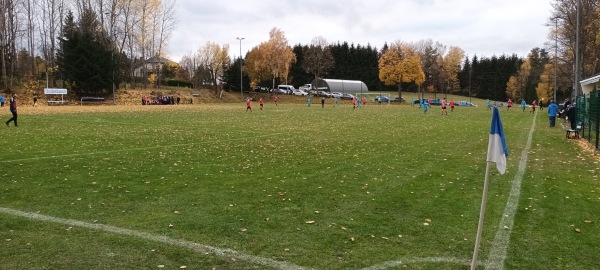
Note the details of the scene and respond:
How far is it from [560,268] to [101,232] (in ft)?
17.9

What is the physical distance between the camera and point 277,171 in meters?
10.3

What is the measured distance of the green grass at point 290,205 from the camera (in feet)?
16.4

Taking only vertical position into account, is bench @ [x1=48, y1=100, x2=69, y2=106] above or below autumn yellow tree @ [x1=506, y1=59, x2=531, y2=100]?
below

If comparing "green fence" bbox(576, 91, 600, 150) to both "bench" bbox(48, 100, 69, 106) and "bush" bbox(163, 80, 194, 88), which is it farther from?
"bush" bbox(163, 80, 194, 88)

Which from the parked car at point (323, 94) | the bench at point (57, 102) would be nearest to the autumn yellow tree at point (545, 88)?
the parked car at point (323, 94)

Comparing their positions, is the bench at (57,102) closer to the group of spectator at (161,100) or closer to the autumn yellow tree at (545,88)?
the group of spectator at (161,100)

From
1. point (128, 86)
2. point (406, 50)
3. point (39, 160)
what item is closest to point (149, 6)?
point (128, 86)

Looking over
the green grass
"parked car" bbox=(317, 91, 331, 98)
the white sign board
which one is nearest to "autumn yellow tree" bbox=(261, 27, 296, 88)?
"parked car" bbox=(317, 91, 331, 98)

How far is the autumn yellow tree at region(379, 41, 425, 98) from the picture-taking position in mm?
83375

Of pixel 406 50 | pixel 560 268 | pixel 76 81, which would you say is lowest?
pixel 560 268

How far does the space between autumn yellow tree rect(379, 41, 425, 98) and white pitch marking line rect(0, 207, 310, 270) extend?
8007 cm

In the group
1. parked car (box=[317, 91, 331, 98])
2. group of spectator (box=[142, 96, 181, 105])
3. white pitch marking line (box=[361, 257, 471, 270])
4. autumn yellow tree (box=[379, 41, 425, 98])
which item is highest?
autumn yellow tree (box=[379, 41, 425, 98])

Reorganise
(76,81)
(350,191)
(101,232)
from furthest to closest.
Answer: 1. (76,81)
2. (350,191)
3. (101,232)

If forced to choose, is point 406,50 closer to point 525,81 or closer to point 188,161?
point 525,81
